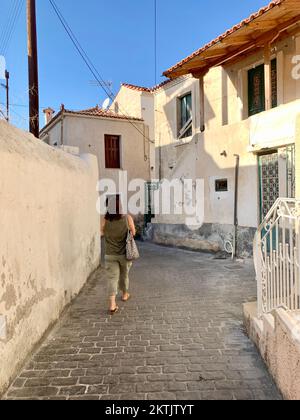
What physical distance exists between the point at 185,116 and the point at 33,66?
19.8 feet

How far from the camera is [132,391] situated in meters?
2.89

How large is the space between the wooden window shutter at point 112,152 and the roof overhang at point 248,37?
Result: 24.3ft

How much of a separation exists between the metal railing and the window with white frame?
1020cm

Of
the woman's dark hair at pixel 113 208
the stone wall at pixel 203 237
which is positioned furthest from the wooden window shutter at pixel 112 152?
the woman's dark hair at pixel 113 208

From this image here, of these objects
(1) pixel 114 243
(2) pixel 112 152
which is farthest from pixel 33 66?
(1) pixel 114 243

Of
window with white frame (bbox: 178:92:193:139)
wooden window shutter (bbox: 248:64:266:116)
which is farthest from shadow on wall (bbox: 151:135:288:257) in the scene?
window with white frame (bbox: 178:92:193:139)

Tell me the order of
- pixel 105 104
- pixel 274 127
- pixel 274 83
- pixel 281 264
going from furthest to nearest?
pixel 105 104, pixel 274 83, pixel 274 127, pixel 281 264

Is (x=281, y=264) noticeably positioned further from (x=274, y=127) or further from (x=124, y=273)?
(x=274, y=127)

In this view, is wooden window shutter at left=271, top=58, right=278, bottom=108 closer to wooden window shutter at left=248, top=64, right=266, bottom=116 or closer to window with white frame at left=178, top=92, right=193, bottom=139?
wooden window shutter at left=248, top=64, right=266, bottom=116

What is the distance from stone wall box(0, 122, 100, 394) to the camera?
9.72ft

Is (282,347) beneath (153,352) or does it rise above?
above

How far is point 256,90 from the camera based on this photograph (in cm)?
1023

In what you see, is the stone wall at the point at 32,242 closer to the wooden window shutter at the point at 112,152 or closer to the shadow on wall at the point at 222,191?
the shadow on wall at the point at 222,191
